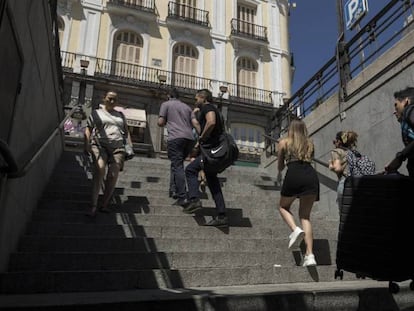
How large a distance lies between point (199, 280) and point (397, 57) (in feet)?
14.8

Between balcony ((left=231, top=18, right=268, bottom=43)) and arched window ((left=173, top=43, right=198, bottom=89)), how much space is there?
2.82 m

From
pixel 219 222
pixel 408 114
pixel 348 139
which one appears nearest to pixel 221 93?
pixel 348 139

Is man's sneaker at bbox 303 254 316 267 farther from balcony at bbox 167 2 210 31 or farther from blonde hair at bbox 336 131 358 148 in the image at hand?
balcony at bbox 167 2 210 31

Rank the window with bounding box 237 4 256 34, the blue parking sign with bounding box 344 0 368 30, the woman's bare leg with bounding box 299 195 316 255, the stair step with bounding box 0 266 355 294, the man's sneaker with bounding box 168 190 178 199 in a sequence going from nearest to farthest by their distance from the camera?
the stair step with bounding box 0 266 355 294 → the woman's bare leg with bounding box 299 195 316 255 → the man's sneaker with bounding box 168 190 178 199 → the blue parking sign with bounding box 344 0 368 30 → the window with bounding box 237 4 256 34

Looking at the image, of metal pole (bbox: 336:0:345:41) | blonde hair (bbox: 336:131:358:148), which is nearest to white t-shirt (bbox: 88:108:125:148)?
blonde hair (bbox: 336:131:358:148)

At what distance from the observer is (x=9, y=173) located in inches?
99.0

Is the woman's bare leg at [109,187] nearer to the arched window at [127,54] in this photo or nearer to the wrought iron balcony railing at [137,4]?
the arched window at [127,54]

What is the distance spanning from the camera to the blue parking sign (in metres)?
7.39

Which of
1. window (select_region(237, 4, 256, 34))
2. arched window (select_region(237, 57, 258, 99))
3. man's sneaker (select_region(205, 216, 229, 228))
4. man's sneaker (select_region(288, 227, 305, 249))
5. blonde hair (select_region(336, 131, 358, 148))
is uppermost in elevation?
window (select_region(237, 4, 256, 34))

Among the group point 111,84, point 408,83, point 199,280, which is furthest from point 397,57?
point 111,84

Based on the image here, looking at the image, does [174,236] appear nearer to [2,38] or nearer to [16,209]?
[16,209]

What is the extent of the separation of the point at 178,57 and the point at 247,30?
506 centimetres

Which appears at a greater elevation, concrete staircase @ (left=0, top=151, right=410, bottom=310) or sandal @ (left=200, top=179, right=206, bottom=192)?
sandal @ (left=200, top=179, right=206, bottom=192)

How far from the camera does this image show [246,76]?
859 inches
